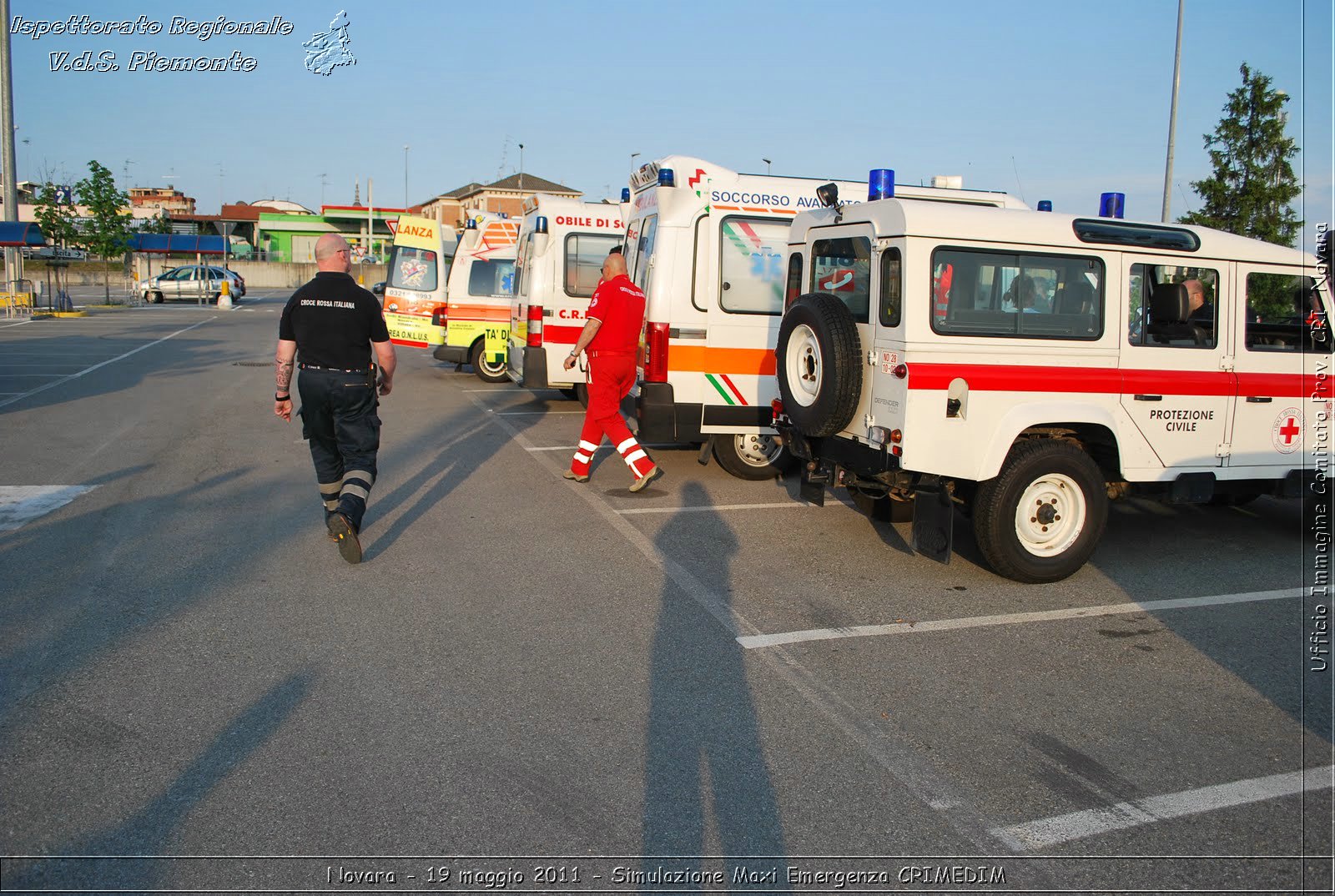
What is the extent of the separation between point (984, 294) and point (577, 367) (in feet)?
23.9

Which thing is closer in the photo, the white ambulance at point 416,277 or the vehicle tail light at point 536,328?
the vehicle tail light at point 536,328

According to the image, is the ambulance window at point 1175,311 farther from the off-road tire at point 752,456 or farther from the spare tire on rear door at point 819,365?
the off-road tire at point 752,456

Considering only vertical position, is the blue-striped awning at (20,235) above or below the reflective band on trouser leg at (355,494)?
above

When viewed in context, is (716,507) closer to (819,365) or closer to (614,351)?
(614,351)

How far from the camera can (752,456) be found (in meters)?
9.64

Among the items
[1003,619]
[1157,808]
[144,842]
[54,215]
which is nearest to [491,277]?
[1003,619]

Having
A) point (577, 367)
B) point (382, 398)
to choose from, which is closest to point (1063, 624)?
point (577, 367)

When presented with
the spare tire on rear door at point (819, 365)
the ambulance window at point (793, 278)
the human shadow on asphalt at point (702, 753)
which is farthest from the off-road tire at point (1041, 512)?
the ambulance window at point (793, 278)

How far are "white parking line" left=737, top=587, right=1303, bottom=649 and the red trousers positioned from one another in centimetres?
361

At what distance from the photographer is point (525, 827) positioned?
3.43 meters

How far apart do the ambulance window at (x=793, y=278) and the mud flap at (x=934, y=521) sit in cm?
220

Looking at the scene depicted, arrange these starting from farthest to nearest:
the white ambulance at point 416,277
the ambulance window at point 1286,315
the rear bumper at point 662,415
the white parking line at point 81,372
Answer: the white ambulance at point 416,277, the white parking line at point 81,372, the rear bumper at point 662,415, the ambulance window at point 1286,315

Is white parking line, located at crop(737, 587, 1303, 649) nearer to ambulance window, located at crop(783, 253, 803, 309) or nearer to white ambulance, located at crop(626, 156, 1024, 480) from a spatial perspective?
ambulance window, located at crop(783, 253, 803, 309)

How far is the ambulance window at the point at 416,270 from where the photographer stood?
18.4 metres
